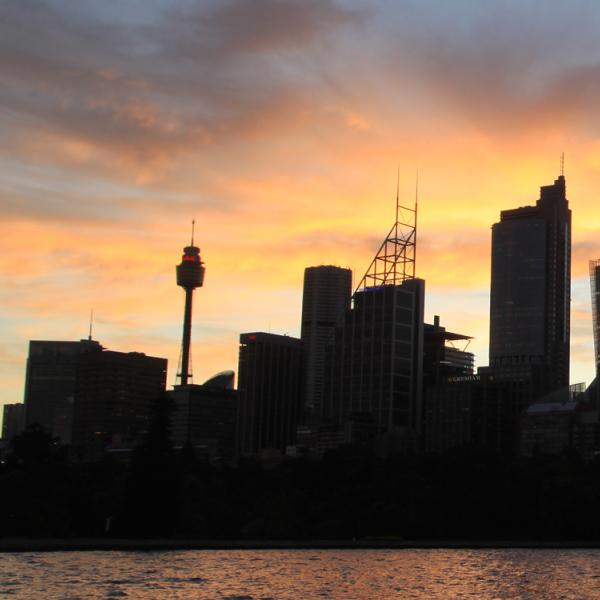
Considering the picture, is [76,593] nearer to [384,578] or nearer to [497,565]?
[384,578]

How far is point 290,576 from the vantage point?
124875 mm

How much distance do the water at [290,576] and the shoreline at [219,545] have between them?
14.9ft

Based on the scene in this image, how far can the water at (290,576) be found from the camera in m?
106

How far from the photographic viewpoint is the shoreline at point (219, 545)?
490ft

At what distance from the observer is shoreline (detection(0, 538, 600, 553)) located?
5876 inches

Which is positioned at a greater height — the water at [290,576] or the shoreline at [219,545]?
the shoreline at [219,545]

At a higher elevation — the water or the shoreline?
the shoreline

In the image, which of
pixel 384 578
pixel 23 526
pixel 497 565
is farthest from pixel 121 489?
pixel 384 578

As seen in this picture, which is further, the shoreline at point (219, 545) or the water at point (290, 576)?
the shoreline at point (219, 545)

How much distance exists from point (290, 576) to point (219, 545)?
4757 centimetres

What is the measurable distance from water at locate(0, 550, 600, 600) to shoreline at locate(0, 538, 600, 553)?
454cm

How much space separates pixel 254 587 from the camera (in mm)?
112125

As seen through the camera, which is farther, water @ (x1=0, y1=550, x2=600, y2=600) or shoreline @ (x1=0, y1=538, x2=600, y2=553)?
shoreline @ (x1=0, y1=538, x2=600, y2=553)

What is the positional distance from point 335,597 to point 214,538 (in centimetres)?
9453
